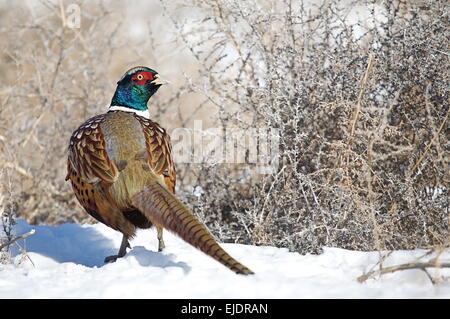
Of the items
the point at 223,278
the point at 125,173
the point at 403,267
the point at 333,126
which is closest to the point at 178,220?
the point at 223,278

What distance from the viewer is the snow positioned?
2750 millimetres

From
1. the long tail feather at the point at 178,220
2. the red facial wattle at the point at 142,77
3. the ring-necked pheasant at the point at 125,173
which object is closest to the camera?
the long tail feather at the point at 178,220

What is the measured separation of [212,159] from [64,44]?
217 centimetres

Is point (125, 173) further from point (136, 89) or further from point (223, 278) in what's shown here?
point (223, 278)

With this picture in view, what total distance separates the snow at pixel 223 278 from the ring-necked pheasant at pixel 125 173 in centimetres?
23

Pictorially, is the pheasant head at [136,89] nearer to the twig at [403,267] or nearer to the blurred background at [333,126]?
the blurred background at [333,126]

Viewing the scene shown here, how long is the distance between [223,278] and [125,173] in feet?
2.97

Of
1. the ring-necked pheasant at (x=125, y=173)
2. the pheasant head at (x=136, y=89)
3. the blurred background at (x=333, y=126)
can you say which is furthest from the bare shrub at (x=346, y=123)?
the ring-necked pheasant at (x=125, y=173)

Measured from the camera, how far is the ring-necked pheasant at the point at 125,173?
333 cm

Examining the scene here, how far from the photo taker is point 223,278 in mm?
2887

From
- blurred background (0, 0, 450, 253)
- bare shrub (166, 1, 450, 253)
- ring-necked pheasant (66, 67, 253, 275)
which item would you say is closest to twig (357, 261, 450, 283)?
blurred background (0, 0, 450, 253)

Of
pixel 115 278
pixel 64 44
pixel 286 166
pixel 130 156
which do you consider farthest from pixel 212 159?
pixel 64 44

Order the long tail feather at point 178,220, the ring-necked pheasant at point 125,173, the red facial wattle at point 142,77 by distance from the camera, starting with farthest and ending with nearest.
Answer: the red facial wattle at point 142,77 < the ring-necked pheasant at point 125,173 < the long tail feather at point 178,220
